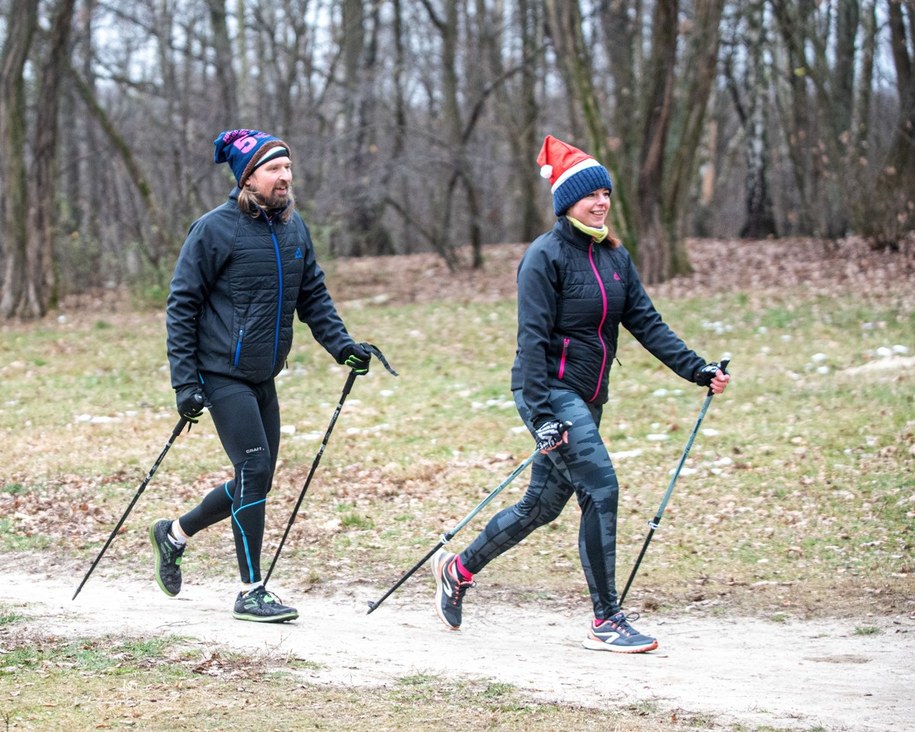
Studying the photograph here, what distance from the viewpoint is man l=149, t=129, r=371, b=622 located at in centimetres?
561

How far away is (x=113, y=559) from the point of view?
7508mm

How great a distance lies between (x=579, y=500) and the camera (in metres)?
5.62

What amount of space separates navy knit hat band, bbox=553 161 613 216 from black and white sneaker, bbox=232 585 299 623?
2.30m

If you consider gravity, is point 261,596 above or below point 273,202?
below

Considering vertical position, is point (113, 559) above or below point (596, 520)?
below

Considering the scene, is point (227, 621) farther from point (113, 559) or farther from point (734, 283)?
point (734, 283)

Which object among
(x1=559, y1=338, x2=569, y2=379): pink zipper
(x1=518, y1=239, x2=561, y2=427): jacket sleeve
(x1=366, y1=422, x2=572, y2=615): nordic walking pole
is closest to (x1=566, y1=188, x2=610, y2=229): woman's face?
(x1=518, y1=239, x2=561, y2=427): jacket sleeve

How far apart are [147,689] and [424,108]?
35.1 meters

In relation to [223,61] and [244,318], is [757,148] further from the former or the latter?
[244,318]

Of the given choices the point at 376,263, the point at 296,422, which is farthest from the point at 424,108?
the point at 296,422

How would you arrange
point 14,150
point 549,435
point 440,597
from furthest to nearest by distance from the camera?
point 14,150 < point 440,597 < point 549,435

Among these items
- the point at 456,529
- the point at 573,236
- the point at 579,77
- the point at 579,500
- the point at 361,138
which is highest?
the point at 579,77

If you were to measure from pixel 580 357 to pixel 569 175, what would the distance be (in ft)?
2.77

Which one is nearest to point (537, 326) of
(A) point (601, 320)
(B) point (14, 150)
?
(A) point (601, 320)
